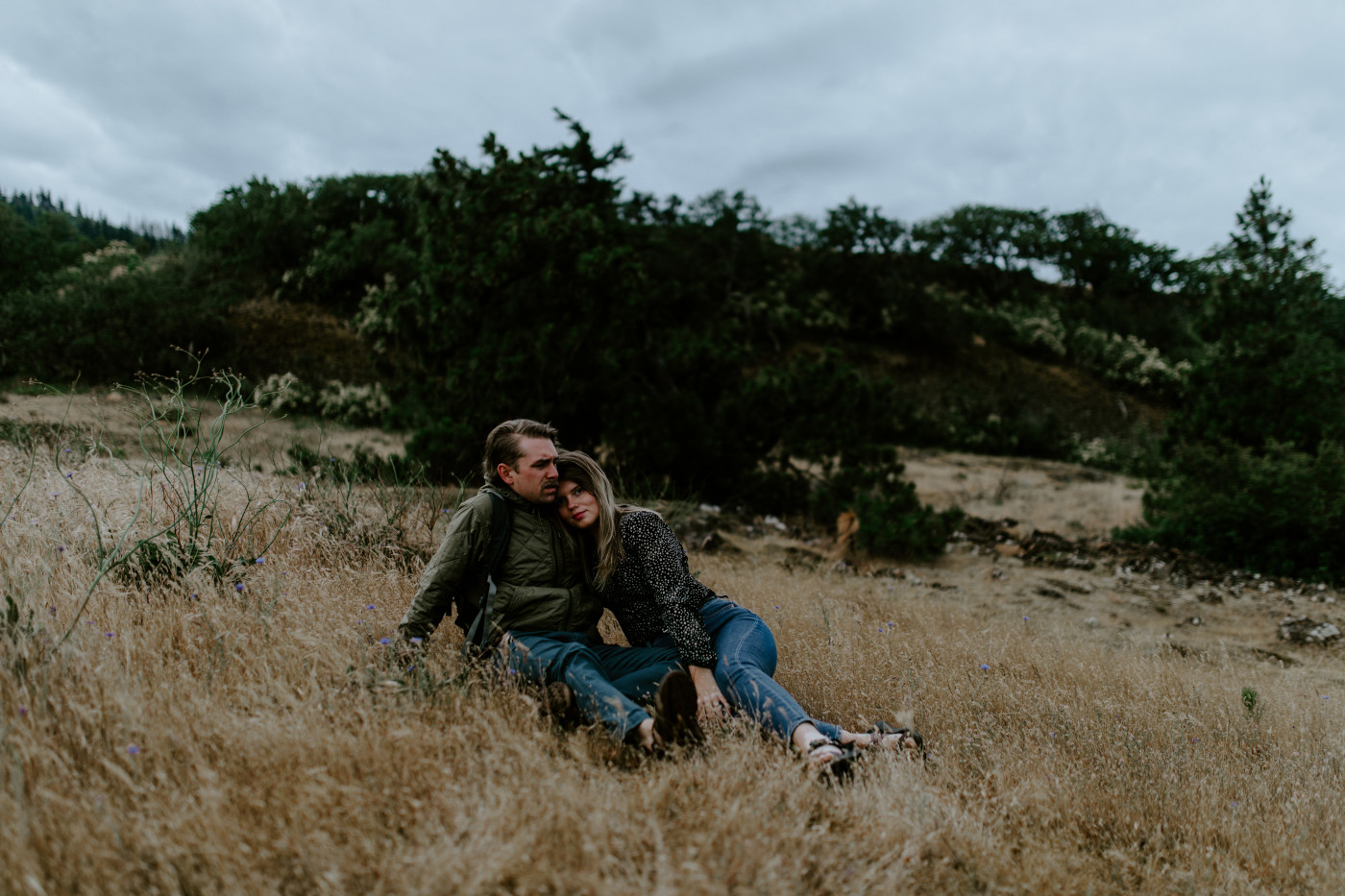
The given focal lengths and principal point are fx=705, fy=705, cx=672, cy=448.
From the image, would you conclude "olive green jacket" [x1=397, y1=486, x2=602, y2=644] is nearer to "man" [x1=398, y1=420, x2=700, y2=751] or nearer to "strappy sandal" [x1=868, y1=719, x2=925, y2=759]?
"man" [x1=398, y1=420, x2=700, y2=751]

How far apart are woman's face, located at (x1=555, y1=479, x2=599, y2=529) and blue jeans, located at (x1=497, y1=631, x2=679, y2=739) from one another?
0.49 m

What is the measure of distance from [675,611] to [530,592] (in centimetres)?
64

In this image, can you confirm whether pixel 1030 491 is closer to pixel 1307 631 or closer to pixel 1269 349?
pixel 1269 349

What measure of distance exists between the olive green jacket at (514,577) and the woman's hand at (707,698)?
60 cm

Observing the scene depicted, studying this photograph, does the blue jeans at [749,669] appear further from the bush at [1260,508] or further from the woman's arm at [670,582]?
the bush at [1260,508]

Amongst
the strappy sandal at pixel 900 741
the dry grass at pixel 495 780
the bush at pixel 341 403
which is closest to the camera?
the dry grass at pixel 495 780

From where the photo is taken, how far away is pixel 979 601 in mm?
7316

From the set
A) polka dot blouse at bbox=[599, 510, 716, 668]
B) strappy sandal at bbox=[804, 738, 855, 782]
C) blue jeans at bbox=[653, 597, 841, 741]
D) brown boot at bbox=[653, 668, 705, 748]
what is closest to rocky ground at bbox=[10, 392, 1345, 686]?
polka dot blouse at bbox=[599, 510, 716, 668]

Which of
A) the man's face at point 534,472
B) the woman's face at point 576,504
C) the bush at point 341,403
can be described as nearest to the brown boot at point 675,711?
the woman's face at point 576,504

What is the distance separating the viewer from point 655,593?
10.3 ft

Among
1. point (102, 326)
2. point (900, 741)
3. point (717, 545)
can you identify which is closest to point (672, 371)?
point (717, 545)

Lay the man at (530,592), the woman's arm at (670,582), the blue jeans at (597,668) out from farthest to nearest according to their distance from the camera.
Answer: the woman's arm at (670,582) < the man at (530,592) < the blue jeans at (597,668)

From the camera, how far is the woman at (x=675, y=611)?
2.84 metres

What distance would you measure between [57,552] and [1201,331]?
1428 cm
